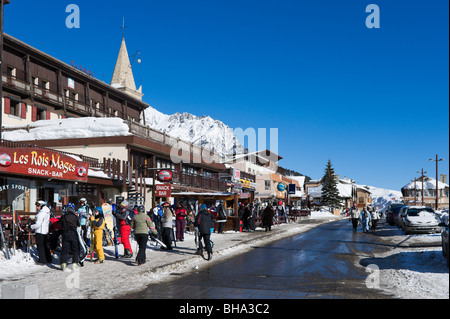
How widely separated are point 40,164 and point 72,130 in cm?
1465

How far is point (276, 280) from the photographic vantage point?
1041cm

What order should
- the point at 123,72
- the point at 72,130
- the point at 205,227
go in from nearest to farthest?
the point at 205,227 < the point at 72,130 < the point at 123,72

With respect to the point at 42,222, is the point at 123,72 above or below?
above

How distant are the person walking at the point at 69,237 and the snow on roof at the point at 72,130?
19969 millimetres

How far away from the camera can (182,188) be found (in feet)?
Answer: 121

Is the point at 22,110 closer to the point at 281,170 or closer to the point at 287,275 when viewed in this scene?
the point at 287,275

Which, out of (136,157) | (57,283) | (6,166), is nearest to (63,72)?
(136,157)

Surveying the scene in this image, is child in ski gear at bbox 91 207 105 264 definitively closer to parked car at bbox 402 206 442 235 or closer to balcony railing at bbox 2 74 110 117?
parked car at bbox 402 206 442 235

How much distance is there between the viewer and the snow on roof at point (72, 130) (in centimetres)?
3231

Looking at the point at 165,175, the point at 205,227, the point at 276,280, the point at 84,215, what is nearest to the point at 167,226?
the point at 205,227

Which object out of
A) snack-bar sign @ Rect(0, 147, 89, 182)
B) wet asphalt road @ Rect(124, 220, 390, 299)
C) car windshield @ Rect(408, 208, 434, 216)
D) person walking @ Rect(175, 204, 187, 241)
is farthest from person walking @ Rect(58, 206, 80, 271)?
car windshield @ Rect(408, 208, 434, 216)

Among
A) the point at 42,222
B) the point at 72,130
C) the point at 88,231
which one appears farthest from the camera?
the point at 72,130

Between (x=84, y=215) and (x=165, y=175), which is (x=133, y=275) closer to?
(x=84, y=215)

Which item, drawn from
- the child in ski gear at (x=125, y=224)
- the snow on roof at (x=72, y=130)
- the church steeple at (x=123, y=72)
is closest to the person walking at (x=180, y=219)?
the child in ski gear at (x=125, y=224)
